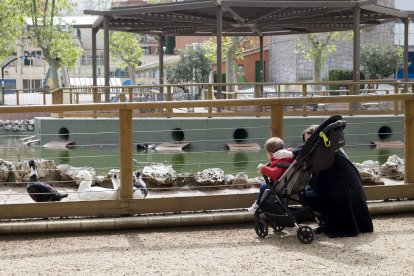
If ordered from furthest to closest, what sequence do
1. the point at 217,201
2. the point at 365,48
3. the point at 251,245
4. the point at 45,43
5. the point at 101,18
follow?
the point at 365,48, the point at 45,43, the point at 101,18, the point at 217,201, the point at 251,245

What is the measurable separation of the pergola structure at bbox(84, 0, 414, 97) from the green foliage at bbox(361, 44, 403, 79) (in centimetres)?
1625

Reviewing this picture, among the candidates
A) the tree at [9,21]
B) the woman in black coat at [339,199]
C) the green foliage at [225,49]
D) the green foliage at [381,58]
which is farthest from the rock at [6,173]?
the green foliage at [381,58]

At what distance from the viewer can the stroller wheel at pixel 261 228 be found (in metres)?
5.62

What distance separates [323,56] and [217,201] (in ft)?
111

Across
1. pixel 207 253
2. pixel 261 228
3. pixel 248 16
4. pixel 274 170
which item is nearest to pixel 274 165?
pixel 274 170

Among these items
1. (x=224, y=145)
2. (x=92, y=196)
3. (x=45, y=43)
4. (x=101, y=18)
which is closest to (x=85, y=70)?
(x=45, y=43)

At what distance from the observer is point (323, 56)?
129 ft

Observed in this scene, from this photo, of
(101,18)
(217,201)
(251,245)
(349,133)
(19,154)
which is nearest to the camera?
(251,245)

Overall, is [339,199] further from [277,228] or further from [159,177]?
[159,177]

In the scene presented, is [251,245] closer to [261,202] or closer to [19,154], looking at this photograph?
[261,202]

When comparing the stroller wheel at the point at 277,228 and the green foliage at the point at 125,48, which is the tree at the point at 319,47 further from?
the stroller wheel at the point at 277,228

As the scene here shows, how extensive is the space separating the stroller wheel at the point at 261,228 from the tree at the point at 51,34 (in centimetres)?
3265

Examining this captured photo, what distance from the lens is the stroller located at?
535cm

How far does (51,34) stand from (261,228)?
1291 inches
